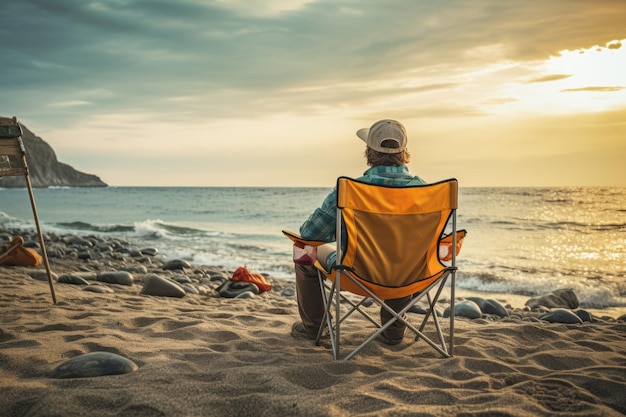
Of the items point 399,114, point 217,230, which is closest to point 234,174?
point 217,230

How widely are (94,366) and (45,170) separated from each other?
103335 mm

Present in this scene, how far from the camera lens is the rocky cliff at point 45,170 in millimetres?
86250

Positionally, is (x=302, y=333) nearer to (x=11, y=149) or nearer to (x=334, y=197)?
(x=334, y=197)

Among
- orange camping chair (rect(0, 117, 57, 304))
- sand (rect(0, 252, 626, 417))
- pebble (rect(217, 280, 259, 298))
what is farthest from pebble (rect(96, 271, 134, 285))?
orange camping chair (rect(0, 117, 57, 304))

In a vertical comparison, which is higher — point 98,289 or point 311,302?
point 311,302

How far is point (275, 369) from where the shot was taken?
2.91 m

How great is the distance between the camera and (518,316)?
6.15m

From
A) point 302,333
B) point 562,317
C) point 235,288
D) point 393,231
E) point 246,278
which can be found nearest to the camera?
point 393,231

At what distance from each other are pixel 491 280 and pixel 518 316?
10.9 ft

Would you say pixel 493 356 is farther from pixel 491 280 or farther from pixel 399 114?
pixel 399 114

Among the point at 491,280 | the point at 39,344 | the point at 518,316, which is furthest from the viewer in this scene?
the point at 491,280

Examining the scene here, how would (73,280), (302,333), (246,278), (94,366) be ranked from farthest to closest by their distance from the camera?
(246,278) → (73,280) → (302,333) → (94,366)

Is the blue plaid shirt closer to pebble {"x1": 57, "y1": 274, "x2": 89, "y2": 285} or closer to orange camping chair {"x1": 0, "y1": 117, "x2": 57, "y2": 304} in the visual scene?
orange camping chair {"x1": 0, "y1": 117, "x2": 57, "y2": 304}

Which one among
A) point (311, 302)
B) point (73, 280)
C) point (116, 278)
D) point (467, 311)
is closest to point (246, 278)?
point (116, 278)
